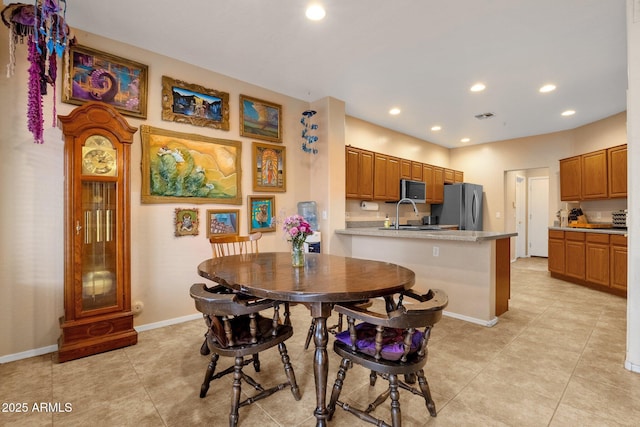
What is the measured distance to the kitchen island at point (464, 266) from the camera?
3.07 metres

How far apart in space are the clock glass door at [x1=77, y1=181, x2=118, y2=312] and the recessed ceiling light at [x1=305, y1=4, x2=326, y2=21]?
85.1 inches

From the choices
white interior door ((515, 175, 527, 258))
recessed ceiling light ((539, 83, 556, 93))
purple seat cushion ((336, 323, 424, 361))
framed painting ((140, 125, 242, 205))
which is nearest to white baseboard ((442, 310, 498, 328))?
purple seat cushion ((336, 323, 424, 361))

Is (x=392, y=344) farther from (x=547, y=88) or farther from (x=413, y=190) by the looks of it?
(x=413, y=190)

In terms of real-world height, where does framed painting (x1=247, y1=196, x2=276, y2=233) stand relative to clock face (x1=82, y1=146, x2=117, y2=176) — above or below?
below

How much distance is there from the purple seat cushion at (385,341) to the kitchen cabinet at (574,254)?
463 cm

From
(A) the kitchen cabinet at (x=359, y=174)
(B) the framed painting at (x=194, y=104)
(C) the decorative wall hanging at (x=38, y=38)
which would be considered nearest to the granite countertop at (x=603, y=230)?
(A) the kitchen cabinet at (x=359, y=174)

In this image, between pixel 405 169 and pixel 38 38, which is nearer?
pixel 38 38

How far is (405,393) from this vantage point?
74.9 inches

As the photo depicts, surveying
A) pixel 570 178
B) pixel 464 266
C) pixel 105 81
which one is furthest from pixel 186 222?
pixel 570 178

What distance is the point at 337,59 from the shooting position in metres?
3.14

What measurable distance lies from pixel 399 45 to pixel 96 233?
10.5ft

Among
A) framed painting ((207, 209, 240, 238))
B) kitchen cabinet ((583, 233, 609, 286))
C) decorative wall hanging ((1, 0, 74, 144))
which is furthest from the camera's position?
kitchen cabinet ((583, 233, 609, 286))

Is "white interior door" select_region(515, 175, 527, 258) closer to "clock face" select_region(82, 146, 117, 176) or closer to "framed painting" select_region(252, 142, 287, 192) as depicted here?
"framed painting" select_region(252, 142, 287, 192)

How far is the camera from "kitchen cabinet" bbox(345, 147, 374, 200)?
453 cm
